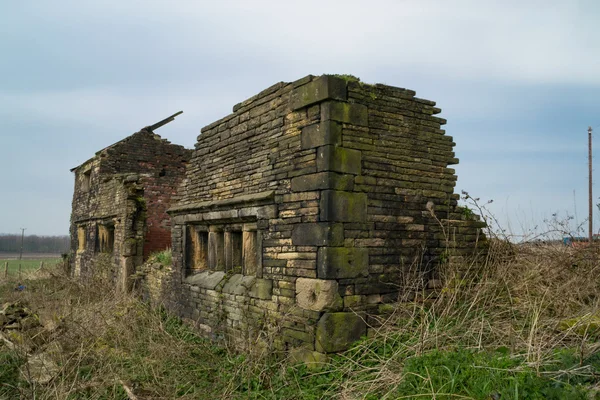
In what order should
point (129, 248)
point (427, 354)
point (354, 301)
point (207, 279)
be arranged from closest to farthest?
1. point (427, 354)
2. point (354, 301)
3. point (207, 279)
4. point (129, 248)

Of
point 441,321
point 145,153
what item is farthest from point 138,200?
point 441,321

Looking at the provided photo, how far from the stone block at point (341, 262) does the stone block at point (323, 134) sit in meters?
1.29

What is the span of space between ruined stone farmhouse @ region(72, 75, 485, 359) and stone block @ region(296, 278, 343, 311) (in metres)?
0.01

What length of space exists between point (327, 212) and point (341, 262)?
62 cm

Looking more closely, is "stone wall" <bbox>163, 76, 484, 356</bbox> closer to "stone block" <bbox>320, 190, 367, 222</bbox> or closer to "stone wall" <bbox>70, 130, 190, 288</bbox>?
"stone block" <bbox>320, 190, 367, 222</bbox>

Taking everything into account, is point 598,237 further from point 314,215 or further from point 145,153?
point 145,153

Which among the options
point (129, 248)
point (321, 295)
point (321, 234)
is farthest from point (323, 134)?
point (129, 248)

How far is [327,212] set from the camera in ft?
17.8

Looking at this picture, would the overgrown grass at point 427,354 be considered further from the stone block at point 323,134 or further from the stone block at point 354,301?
the stone block at point 323,134

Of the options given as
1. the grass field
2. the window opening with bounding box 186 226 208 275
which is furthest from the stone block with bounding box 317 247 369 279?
the grass field

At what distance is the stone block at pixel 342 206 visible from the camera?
215 inches

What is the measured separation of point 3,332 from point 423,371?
7528 mm

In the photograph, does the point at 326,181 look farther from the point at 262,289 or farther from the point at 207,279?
the point at 207,279

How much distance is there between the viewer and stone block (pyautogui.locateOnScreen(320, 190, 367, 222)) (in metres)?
5.45
